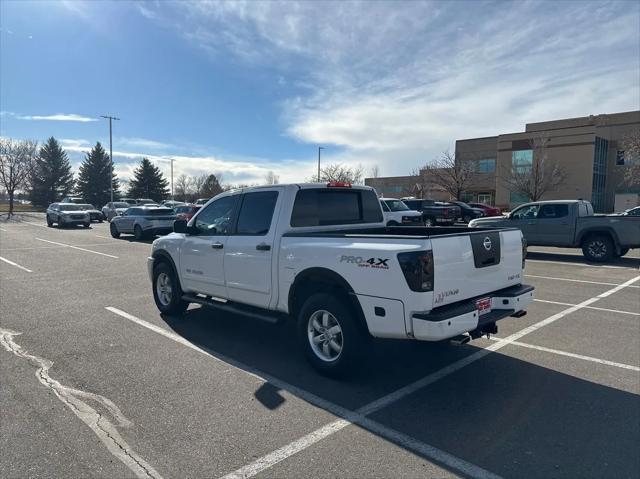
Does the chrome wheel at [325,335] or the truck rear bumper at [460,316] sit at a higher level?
the truck rear bumper at [460,316]

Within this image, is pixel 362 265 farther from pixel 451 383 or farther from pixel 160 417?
pixel 160 417

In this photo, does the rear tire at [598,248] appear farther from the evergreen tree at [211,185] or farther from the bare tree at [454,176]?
the evergreen tree at [211,185]

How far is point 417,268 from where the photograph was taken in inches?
141

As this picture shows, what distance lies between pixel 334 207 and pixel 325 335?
1719 mm

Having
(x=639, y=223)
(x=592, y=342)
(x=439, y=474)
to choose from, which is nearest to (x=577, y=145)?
(x=639, y=223)

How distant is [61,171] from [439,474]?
7581 cm

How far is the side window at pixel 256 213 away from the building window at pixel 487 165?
6174 cm

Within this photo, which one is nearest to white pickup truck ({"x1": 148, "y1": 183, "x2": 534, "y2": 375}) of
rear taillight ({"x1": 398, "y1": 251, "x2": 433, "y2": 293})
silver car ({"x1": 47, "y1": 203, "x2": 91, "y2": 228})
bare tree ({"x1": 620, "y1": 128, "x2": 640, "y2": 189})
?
rear taillight ({"x1": 398, "y1": 251, "x2": 433, "y2": 293})

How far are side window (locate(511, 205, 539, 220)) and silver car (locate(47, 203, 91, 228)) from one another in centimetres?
2602

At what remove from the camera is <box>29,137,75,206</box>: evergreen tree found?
64.6 m

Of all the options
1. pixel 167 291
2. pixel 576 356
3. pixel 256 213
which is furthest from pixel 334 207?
pixel 576 356

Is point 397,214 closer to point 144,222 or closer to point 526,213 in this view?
point 526,213

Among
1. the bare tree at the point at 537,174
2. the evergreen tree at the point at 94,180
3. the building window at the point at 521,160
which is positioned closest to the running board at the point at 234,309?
the bare tree at the point at 537,174

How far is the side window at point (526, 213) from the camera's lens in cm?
1416
